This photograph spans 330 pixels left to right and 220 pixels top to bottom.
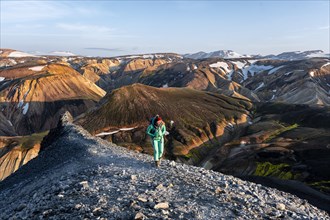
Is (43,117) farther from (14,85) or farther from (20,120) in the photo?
(14,85)

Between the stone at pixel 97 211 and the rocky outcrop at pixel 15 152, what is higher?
the stone at pixel 97 211

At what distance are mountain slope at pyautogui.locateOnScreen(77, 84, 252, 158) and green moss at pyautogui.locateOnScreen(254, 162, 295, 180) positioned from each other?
38083 mm

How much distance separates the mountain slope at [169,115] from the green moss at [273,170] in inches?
1499

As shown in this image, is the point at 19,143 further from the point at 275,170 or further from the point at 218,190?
the point at 218,190

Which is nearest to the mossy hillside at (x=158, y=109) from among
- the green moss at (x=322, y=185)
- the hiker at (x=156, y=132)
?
the green moss at (x=322, y=185)

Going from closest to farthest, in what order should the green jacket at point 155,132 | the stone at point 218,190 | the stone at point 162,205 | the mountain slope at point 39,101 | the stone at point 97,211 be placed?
the stone at point 97,211, the stone at point 162,205, the stone at point 218,190, the green jacket at point 155,132, the mountain slope at point 39,101

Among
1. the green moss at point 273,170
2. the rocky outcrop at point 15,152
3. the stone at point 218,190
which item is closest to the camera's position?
the stone at point 218,190

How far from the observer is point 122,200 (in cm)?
1419

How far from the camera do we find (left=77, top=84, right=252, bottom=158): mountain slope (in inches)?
4471

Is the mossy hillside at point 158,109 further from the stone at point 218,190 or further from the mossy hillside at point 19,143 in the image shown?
the stone at point 218,190

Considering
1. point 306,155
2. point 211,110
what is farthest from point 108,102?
point 306,155

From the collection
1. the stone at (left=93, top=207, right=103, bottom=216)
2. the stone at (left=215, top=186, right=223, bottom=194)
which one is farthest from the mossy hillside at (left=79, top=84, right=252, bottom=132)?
the stone at (left=93, top=207, right=103, bottom=216)

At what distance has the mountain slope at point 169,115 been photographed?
114 metres

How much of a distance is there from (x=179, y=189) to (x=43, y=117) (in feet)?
543
